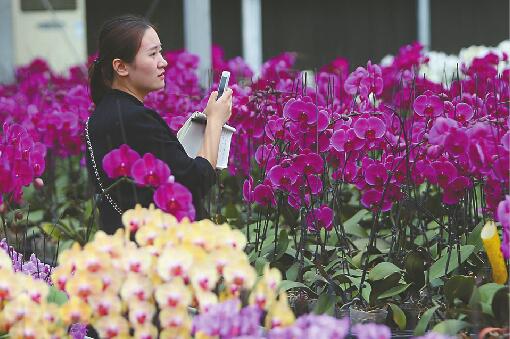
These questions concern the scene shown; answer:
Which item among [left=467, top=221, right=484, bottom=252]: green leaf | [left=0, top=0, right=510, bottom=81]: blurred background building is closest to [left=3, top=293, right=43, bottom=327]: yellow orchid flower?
[left=467, top=221, right=484, bottom=252]: green leaf

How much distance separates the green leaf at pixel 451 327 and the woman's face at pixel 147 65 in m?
0.92

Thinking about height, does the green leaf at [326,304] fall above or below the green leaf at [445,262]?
below

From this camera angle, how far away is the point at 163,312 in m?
1.85

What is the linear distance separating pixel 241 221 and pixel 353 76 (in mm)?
873

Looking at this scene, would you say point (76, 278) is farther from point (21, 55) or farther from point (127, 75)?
point (21, 55)

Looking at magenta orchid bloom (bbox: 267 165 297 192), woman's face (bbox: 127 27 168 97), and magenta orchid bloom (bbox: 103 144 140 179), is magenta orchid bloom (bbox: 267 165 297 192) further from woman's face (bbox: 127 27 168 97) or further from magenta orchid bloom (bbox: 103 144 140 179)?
magenta orchid bloom (bbox: 103 144 140 179)

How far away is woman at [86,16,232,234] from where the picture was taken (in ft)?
8.03

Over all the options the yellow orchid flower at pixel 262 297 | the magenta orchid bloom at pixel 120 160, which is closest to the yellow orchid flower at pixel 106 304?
the yellow orchid flower at pixel 262 297

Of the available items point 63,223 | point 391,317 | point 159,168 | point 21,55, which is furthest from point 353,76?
point 21,55

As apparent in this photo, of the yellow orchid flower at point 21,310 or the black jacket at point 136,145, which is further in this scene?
the black jacket at point 136,145

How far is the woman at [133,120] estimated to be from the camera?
2.45 meters

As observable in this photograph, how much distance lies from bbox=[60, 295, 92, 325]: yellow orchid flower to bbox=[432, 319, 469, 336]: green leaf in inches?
30.6

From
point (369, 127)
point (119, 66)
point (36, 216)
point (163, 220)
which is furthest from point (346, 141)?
point (36, 216)

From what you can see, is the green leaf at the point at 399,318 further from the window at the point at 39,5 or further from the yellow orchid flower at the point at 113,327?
the window at the point at 39,5
